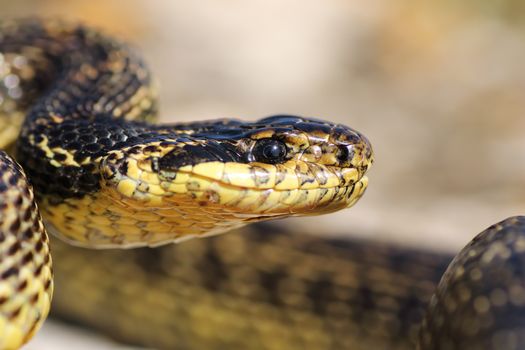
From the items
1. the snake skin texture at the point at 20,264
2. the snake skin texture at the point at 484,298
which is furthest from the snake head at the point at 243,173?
the snake skin texture at the point at 484,298

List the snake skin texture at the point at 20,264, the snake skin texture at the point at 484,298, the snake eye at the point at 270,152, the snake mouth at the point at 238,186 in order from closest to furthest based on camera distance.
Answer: the snake skin texture at the point at 484,298, the snake skin texture at the point at 20,264, the snake mouth at the point at 238,186, the snake eye at the point at 270,152

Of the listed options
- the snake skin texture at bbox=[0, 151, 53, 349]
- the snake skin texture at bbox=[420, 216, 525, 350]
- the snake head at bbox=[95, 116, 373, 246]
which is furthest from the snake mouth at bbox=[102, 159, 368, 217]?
the snake skin texture at bbox=[420, 216, 525, 350]

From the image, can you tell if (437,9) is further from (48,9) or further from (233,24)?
(48,9)

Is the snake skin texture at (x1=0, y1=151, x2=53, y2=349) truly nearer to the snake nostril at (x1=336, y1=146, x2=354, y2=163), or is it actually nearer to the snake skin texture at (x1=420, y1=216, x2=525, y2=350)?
the snake nostril at (x1=336, y1=146, x2=354, y2=163)

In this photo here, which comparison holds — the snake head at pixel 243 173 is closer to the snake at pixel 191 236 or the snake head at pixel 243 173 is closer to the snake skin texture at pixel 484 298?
the snake at pixel 191 236

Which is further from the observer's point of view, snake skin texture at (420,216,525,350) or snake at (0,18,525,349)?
snake at (0,18,525,349)

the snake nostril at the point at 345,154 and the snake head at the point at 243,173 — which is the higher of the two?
the snake nostril at the point at 345,154

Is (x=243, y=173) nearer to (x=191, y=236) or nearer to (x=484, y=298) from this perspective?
(x=191, y=236)
